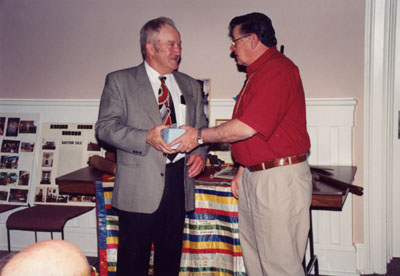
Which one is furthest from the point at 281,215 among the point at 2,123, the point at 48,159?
the point at 2,123

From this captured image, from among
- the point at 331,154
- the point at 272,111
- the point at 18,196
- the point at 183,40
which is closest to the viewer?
the point at 272,111

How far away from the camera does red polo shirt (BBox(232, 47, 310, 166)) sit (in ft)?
6.19

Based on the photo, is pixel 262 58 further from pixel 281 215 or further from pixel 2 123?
pixel 2 123

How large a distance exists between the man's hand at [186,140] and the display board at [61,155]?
165cm

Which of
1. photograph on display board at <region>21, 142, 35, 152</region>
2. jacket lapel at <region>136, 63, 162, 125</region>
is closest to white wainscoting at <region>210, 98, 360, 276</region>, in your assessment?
jacket lapel at <region>136, 63, 162, 125</region>

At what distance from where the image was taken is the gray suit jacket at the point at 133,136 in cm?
213

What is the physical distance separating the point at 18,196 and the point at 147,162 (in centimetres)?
216

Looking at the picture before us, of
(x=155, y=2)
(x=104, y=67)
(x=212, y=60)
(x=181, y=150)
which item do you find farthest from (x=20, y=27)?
(x=181, y=150)

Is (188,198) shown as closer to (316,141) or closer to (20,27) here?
(316,141)

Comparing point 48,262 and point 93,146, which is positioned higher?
point 93,146

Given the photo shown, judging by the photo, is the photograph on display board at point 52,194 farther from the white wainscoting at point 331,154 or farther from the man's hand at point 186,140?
the man's hand at point 186,140

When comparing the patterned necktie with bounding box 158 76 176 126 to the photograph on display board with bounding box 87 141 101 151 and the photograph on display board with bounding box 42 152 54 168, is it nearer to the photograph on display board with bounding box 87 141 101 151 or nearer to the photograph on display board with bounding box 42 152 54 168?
the photograph on display board with bounding box 87 141 101 151

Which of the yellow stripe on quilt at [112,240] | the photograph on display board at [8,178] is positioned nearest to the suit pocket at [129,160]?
the yellow stripe on quilt at [112,240]

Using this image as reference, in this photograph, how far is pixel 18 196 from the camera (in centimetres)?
369
